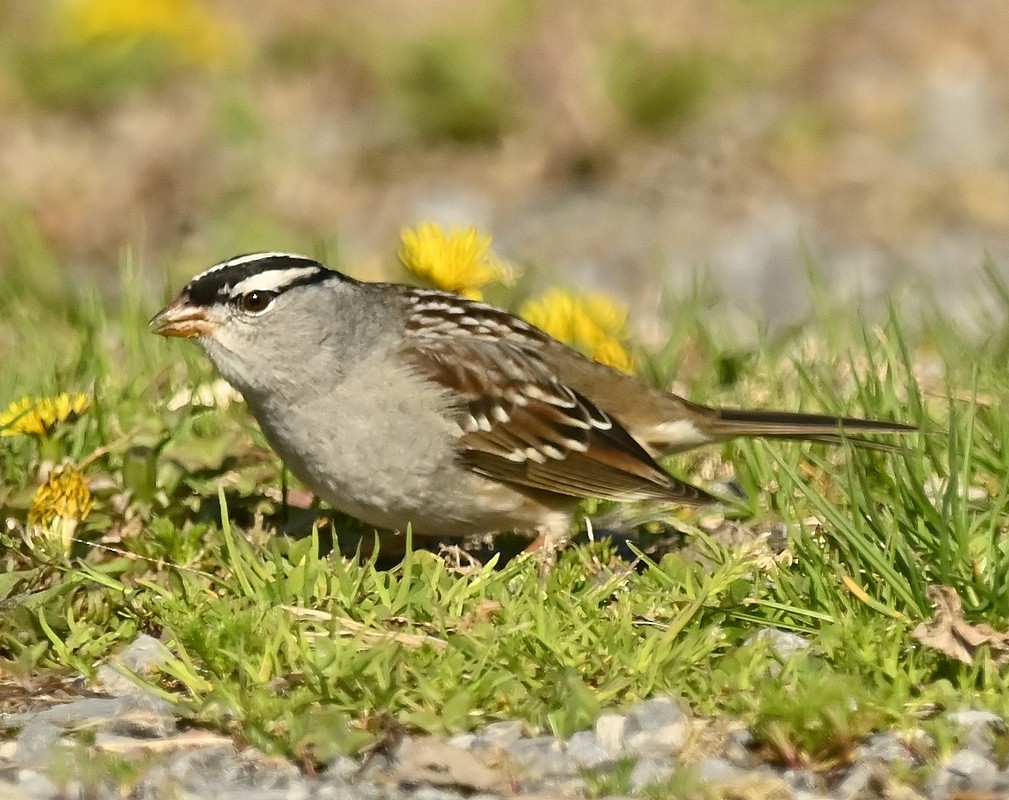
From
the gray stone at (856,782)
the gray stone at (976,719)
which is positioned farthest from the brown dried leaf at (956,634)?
the gray stone at (856,782)

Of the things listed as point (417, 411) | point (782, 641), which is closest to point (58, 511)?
point (417, 411)

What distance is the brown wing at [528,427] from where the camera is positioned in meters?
4.75

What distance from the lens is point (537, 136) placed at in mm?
9891

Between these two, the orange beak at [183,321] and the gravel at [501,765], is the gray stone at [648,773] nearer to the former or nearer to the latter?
the gravel at [501,765]

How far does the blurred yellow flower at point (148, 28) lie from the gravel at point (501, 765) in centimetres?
752

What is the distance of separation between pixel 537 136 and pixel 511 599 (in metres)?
6.12

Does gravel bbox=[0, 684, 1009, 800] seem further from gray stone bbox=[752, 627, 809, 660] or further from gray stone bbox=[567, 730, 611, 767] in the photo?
gray stone bbox=[752, 627, 809, 660]

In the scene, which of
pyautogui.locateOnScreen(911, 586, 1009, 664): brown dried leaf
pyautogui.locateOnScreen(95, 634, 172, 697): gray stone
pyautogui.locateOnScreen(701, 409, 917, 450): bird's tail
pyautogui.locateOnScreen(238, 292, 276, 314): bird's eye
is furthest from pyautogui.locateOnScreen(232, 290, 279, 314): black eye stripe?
pyautogui.locateOnScreen(911, 586, 1009, 664): brown dried leaf

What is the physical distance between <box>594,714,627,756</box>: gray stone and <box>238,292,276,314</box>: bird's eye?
5.62 feet

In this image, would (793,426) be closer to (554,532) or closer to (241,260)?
(554,532)

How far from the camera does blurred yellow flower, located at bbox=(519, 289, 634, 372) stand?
6.01 metres

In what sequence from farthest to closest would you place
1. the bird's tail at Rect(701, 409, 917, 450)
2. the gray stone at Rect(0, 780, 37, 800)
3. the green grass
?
the bird's tail at Rect(701, 409, 917, 450) → the green grass → the gray stone at Rect(0, 780, 37, 800)

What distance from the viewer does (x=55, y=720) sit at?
361 cm

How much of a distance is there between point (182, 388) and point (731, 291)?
11.4ft
